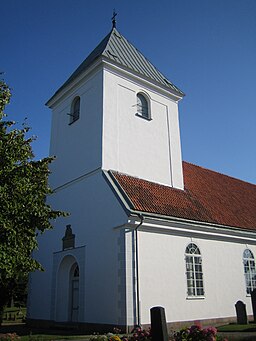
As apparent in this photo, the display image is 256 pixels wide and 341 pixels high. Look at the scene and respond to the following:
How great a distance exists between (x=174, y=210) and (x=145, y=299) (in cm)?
440

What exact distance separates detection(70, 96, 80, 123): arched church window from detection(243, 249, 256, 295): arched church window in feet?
38.8

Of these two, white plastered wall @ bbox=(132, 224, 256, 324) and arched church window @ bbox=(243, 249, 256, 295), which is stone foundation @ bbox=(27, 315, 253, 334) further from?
arched church window @ bbox=(243, 249, 256, 295)

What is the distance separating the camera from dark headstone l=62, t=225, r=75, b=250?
16295mm

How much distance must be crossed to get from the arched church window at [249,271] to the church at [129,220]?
5cm

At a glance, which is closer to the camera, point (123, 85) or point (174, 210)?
point (174, 210)

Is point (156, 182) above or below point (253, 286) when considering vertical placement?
above

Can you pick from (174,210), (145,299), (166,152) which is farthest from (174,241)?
(166,152)

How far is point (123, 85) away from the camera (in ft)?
61.6

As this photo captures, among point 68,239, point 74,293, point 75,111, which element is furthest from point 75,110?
point 74,293

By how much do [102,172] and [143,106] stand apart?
A: 19.0 feet

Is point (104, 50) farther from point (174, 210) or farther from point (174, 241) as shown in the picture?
point (174, 241)

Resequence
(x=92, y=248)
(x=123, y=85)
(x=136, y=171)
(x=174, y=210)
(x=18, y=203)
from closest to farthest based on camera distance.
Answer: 1. (x=18, y=203)
2. (x=92, y=248)
3. (x=174, y=210)
4. (x=136, y=171)
5. (x=123, y=85)

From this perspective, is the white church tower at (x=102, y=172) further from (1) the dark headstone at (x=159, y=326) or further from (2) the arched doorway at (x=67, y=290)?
(1) the dark headstone at (x=159, y=326)

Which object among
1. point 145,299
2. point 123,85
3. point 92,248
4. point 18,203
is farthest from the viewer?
point 123,85
